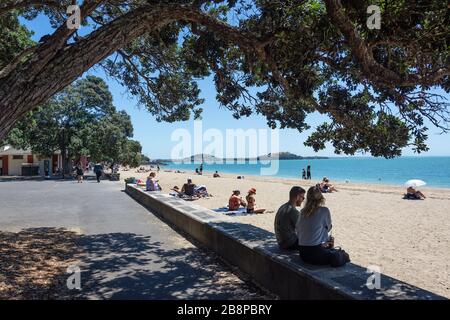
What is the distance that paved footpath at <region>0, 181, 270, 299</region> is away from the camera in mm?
5109

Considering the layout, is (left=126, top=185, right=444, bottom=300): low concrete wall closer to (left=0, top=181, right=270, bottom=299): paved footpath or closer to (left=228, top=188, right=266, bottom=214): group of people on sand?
(left=0, top=181, right=270, bottom=299): paved footpath

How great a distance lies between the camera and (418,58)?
598 centimetres

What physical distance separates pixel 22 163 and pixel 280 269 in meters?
50.3

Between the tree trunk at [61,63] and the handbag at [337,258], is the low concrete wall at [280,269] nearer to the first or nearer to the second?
the handbag at [337,258]

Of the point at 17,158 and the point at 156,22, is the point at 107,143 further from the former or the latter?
the point at 156,22

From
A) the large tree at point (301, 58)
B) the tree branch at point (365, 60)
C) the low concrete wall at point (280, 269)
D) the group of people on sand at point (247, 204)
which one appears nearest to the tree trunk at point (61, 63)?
the large tree at point (301, 58)

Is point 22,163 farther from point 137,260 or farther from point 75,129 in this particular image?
point 137,260

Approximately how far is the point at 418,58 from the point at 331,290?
13.3 feet

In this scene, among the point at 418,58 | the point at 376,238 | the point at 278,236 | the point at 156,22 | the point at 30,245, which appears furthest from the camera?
the point at 376,238

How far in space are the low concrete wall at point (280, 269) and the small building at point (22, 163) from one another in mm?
42723

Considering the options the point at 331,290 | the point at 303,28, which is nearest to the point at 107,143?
the point at 303,28

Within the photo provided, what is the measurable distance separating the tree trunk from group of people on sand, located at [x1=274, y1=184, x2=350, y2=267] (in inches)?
116

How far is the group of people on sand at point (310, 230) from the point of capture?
4.53 m

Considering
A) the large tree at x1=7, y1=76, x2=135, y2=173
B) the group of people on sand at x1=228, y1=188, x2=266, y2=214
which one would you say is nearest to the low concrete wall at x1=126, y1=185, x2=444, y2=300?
the group of people on sand at x1=228, y1=188, x2=266, y2=214
